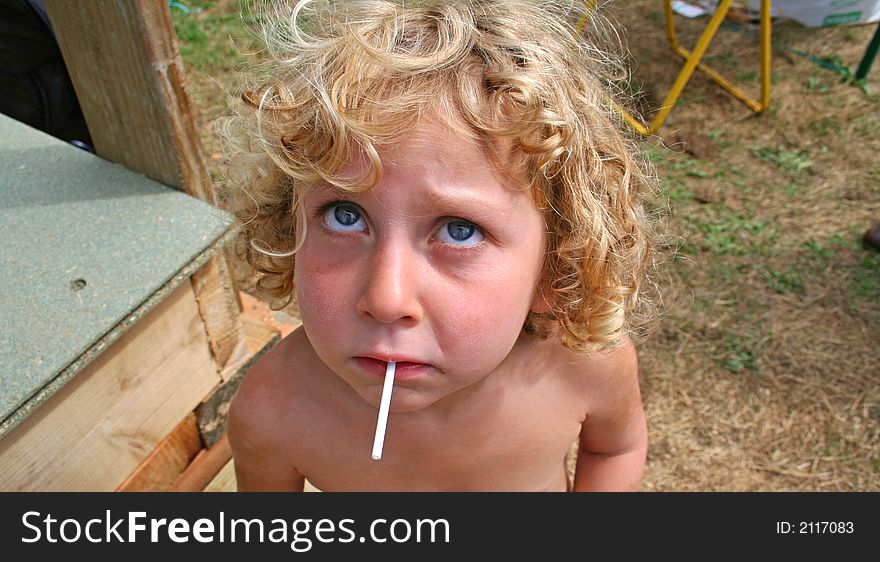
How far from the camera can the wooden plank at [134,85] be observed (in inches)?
60.3

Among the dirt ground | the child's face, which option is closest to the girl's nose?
the child's face

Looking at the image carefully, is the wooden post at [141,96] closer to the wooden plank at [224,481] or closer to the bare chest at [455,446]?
the wooden plank at [224,481]

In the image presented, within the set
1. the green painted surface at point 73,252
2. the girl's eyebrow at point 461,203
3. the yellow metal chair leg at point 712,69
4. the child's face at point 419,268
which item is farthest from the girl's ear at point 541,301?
the yellow metal chair leg at point 712,69

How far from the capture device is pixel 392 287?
3.07ft

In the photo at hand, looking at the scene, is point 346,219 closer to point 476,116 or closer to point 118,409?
point 476,116

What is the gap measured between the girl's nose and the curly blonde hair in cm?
10

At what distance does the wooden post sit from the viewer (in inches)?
60.4

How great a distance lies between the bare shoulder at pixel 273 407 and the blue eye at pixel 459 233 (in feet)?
1.57

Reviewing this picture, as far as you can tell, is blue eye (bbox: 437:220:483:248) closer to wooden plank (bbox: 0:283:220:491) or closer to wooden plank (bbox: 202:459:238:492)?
wooden plank (bbox: 0:283:220:491)
